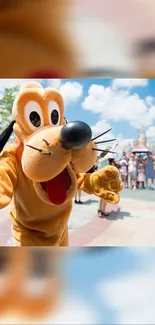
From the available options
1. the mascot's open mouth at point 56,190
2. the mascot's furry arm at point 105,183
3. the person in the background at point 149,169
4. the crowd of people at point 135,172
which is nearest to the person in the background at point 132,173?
the crowd of people at point 135,172

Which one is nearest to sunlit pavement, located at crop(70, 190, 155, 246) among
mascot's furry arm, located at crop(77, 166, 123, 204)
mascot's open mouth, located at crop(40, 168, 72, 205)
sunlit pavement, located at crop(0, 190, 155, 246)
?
sunlit pavement, located at crop(0, 190, 155, 246)

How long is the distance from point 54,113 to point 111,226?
929 millimetres

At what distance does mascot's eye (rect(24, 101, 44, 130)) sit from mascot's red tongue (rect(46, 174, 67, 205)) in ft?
0.40

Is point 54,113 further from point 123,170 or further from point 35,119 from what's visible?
point 123,170

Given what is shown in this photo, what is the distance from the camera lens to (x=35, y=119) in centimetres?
64

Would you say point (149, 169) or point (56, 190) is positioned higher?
point (56, 190)

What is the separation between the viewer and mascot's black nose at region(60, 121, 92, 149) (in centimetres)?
51

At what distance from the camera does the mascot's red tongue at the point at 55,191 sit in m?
0.61

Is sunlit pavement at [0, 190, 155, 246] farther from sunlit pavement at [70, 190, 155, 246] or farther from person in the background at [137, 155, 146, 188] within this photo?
person in the background at [137, 155, 146, 188]

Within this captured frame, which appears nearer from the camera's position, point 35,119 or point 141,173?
point 35,119

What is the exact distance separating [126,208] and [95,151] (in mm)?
1343

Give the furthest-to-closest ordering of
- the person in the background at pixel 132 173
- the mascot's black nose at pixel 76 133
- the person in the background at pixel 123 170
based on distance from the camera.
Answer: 1. the person in the background at pixel 132 173
2. the person in the background at pixel 123 170
3. the mascot's black nose at pixel 76 133

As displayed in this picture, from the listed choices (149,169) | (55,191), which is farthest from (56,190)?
(149,169)

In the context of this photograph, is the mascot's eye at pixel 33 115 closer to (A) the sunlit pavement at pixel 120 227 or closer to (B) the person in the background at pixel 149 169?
(A) the sunlit pavement at pixel 120 227
